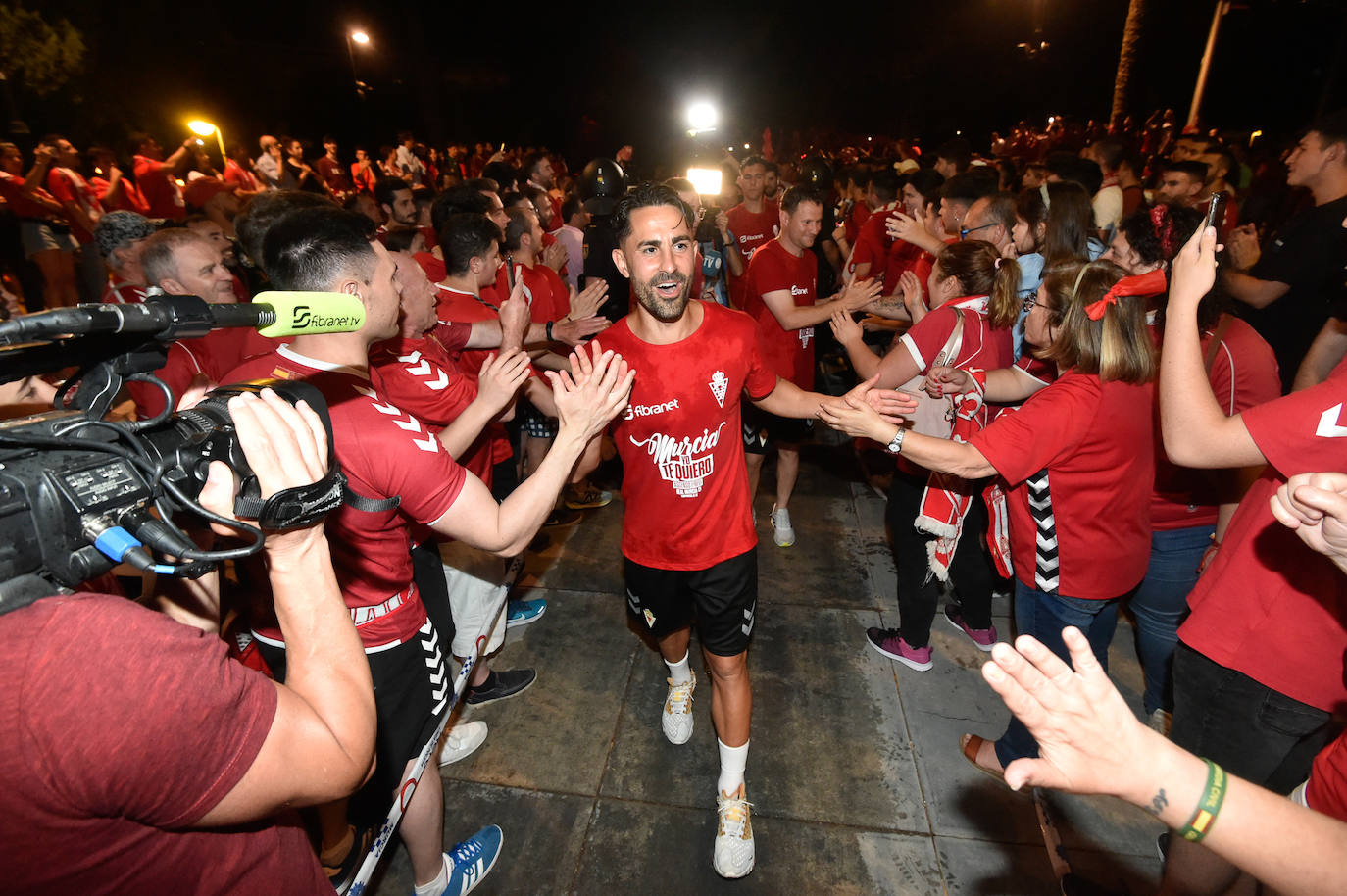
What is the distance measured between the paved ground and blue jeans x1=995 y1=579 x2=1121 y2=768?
1.10 feet

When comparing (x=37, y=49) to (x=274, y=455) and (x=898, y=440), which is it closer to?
(x=274, y=455)

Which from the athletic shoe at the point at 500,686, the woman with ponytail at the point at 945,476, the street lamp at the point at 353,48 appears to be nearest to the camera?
the woman with ponytail at the point at 945,476

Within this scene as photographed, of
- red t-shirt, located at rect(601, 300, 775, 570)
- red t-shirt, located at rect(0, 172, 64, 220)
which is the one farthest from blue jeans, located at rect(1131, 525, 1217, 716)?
red t-shirt, located at rect(0, 172, 64, 220)

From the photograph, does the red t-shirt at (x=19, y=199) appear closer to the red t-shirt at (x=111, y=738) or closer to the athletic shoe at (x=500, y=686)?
the athletic shoe at (x=500, y=686)

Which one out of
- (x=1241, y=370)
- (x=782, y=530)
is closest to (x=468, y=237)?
(x=782, y=530)

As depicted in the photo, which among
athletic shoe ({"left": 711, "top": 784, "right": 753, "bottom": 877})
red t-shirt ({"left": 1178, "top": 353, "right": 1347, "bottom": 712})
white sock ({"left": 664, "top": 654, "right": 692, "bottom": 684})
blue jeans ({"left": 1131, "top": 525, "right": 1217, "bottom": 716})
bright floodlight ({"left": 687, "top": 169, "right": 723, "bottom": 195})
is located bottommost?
athletic shoe ({"left": 711, "top": 784, "right": 753, "bottom": 877})

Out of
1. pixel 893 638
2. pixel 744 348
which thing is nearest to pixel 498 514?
pixel 744 348

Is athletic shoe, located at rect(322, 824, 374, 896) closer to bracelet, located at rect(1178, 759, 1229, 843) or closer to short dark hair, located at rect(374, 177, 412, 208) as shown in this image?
bracelet, located at rect(1178, 759, 1229, 843)

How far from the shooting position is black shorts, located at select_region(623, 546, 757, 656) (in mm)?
2777

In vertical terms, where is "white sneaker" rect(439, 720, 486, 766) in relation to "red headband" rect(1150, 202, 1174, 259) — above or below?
below

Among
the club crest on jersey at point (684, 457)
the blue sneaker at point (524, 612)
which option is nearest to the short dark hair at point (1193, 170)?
the club crest on jersey at point (684, 457)

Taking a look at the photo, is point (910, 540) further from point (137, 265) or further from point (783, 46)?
point (783, 46)

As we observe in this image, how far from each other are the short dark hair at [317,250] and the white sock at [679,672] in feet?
7.47

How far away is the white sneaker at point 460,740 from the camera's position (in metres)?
3.22
